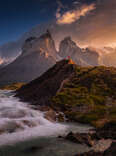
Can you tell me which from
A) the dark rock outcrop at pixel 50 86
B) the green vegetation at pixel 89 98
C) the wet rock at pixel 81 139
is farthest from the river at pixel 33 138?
the dark rock outcrop at pixel 50 86

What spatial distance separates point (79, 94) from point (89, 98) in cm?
519

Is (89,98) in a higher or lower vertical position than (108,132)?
higher

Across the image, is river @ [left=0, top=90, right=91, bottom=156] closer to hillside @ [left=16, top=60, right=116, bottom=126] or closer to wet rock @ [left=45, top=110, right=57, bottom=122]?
wet rock @ [left=45, top=110, right=57, bottom=122]

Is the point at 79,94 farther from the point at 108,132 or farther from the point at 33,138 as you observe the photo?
the point at 33,138

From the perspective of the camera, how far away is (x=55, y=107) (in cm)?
5575

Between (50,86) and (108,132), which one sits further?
(50,86)

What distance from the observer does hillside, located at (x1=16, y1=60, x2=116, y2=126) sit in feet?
160

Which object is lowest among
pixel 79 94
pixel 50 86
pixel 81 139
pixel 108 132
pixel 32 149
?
pixel 108 132

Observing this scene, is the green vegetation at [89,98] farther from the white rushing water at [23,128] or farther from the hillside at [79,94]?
the white rushing water at [23,128]

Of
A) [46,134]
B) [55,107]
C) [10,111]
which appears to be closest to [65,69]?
[55,107]

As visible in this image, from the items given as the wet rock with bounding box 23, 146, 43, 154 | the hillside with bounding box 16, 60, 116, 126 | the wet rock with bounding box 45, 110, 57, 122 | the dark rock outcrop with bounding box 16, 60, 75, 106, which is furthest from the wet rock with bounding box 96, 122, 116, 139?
the dark rock outcrop with bounding box 16, 60, 75, 106

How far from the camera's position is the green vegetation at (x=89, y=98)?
155ft

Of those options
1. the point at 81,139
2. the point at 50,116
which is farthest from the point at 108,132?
the point at 50,116

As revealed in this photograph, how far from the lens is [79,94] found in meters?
63.4
